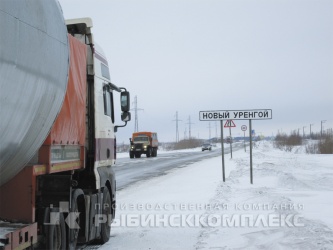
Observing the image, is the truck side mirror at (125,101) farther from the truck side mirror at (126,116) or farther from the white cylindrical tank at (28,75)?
the white cylindrical tank at (28,75)

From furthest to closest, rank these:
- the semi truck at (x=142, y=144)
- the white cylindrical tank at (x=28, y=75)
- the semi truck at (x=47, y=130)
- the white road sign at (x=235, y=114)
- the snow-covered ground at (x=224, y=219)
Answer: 1. the semi truck at (x=142, y=144)
2. the white road sign at (x=235, y=114)
3. the snow-covered ground at (x=224, y=219)
4. the semi truck at (x=47, y=130)
5. the white cylindrical tank at (x=28, y=75)

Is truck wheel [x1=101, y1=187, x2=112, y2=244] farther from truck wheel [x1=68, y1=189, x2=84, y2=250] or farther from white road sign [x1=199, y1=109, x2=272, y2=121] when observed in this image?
white road sign [x1=199, y1=109, x2=272, y2=121]

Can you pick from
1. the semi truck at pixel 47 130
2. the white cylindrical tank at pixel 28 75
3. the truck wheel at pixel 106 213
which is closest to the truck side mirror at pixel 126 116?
the semi truck at pixel 47 130

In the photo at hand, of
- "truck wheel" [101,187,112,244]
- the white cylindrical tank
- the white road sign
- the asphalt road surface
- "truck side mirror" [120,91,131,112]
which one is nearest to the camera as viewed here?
the white cylindrical tank

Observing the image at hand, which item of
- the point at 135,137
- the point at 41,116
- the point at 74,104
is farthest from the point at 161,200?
the point at 135,137

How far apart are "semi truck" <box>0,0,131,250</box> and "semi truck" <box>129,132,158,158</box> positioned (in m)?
35.4

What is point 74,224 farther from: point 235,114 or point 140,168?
point 140,168

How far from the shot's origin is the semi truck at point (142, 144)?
42250mm

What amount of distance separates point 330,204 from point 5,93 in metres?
8.22

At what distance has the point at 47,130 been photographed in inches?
167

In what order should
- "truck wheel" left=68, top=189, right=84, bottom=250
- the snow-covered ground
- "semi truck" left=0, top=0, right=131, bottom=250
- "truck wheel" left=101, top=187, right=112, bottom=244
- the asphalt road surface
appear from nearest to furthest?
"semi truck" left=0, top=0, right=131, bottom=250 < "truck wheel" left=68, top=189, right=84, bottom=250 < the snow-covered ground < "truck wheel" left=101, top=187, right=112, bottom=244 < the asphalt road surface

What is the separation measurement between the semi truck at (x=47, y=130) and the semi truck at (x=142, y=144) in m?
35.4

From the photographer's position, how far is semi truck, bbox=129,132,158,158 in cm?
4225

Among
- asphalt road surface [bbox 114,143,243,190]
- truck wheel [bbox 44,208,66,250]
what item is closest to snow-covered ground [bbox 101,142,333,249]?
truck wheel [bbox 44,208,66,250]
